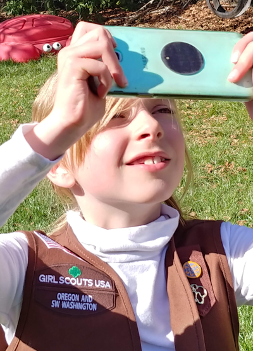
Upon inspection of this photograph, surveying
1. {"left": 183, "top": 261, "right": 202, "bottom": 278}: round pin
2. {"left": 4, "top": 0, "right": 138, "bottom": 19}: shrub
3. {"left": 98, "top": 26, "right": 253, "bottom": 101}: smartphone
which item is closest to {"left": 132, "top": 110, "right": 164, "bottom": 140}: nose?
{"left": 98, "top": 26, "right": 253, "bottom": 101}: smartphone

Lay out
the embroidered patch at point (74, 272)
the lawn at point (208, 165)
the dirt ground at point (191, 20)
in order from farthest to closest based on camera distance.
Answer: the dirt ground at point (191, 20)
the lawn at point (208, 165)
the embroidered patch at point (74, 272)

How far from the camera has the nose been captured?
145 centimetres

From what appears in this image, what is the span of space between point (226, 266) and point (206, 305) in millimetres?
152

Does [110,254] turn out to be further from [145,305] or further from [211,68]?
[211,68]

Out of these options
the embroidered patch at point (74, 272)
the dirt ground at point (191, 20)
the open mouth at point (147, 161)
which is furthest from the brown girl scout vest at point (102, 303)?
the dirt ground at point (191, 20)

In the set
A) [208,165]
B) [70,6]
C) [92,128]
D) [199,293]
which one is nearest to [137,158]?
[92,128]

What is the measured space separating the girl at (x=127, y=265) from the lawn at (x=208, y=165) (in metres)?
0.98

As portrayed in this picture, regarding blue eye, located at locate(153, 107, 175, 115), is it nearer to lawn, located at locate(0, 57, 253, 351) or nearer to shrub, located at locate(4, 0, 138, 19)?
lawn, located at locate(0, 57, 253, 351)

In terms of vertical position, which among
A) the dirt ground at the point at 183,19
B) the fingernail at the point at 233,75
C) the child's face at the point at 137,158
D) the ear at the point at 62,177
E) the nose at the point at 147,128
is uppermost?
the fingernail at the point at 233,75

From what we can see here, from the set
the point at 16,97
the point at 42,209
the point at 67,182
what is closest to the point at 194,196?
the point at 42,209

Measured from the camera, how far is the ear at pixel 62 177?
1715 millimetres

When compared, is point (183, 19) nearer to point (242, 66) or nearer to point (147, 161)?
point (147, 161)

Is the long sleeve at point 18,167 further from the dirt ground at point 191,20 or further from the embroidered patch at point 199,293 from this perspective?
the dirt ground at point 191,20

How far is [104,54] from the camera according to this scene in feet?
3.56
